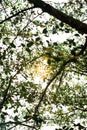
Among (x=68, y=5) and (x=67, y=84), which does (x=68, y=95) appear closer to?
(x=67, y=84)

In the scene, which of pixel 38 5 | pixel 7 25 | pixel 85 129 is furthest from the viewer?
pixel 7 25

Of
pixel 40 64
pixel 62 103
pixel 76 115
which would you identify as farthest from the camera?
pixel 76 115

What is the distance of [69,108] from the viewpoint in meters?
17.8

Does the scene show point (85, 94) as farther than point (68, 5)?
Yes

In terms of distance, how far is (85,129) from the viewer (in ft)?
26.0

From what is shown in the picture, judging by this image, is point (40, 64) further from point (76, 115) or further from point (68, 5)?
point (76, 115)

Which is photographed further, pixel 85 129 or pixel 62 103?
pixel 62 103

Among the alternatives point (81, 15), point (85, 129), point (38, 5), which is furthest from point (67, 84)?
point (38, 5)

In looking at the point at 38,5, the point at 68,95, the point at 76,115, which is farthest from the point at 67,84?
the point at 38,5

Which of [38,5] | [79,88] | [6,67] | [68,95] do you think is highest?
[79,88]

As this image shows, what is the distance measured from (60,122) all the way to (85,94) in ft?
7.79

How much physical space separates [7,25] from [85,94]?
726 centimetres

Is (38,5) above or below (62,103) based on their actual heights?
below

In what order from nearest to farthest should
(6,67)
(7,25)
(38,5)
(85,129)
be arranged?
(38,5), (85,129), (6,67), (7,25)
